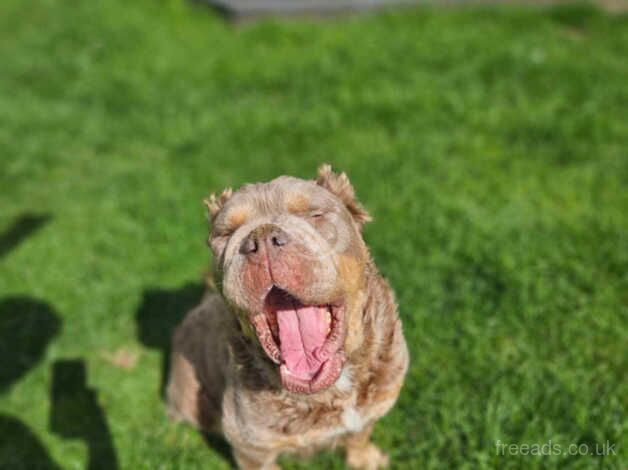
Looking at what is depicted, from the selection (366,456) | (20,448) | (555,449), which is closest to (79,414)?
(20,448)

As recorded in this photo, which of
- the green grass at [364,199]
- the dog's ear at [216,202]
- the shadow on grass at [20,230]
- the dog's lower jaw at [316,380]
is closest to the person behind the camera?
the dog's lower jaw at [316,380]

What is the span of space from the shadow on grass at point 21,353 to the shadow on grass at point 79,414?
0.65 ft

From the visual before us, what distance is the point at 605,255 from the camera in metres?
4.84

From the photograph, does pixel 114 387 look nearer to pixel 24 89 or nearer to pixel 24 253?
pixel 24 253

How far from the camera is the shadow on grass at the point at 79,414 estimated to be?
416cm

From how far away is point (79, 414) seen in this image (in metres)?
4.41

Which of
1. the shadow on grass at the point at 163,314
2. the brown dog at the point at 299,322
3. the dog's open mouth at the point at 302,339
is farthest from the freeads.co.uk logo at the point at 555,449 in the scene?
the shadow on grass at the point at 163,314

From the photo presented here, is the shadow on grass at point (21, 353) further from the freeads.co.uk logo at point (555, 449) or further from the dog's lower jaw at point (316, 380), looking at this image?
the freeads.co.uk logo at point (555, 449)

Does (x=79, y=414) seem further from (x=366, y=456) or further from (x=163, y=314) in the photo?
(x=366, y=456)

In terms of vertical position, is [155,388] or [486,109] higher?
[486,109]

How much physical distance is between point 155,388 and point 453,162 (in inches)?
136

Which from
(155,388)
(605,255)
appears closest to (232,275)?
(155,388)

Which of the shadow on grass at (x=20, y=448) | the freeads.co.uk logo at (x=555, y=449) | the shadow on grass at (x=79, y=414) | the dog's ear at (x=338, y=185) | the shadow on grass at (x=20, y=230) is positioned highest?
the dog's ear at (x=338, y=185)

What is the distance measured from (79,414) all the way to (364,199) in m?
3.00
